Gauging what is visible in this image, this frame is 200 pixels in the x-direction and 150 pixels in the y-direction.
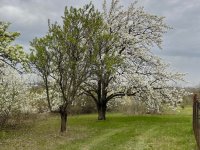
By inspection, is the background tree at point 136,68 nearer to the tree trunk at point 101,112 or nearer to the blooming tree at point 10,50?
the tree trunk at point 101,112

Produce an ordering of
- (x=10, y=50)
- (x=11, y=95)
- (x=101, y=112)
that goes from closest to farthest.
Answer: (x=10, y=50) → (x=11, y=95) → (x=101, y=112)

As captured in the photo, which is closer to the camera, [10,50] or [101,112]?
[10,50]

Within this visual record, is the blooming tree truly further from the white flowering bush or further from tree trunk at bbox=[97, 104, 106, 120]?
tree trunk at bbox=[97, 104, 106, 120]

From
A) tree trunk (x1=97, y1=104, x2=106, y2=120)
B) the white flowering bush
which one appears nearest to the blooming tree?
the white flowering bush

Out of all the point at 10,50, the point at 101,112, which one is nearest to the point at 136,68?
the point at 101,112

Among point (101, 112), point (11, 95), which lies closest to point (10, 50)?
point (11, 95)

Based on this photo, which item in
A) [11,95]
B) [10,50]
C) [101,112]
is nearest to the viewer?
[10,50]

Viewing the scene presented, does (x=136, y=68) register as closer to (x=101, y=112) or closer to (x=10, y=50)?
(x=101, y=112)

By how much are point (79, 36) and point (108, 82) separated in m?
14.1

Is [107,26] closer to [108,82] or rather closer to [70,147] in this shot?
[108,82]

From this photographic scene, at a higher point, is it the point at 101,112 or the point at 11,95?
the point at 11,95

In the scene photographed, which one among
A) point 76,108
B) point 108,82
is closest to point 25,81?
point 108,82

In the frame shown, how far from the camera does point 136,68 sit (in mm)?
43156

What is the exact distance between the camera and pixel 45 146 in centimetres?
2375
